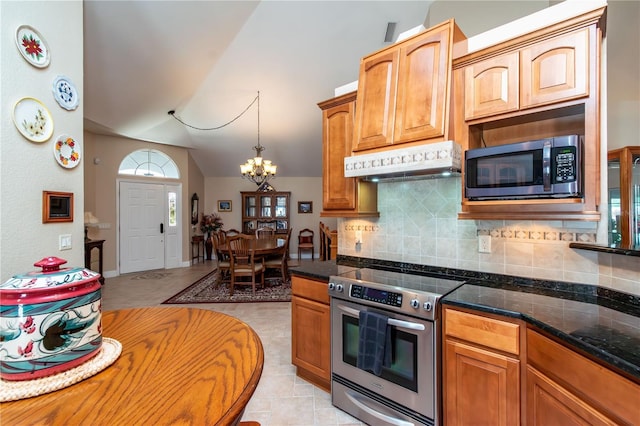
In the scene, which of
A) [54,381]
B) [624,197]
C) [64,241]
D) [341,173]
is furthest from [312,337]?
[624,197]

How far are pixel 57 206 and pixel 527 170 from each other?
3.10 m

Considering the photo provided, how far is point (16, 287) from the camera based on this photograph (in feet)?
2.29

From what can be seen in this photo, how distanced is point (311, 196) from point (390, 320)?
6.98 meters

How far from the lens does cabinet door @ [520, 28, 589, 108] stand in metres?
1.46

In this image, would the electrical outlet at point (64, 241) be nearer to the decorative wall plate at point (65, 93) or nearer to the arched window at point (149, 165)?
the decorative wall plate at point (65, 93)

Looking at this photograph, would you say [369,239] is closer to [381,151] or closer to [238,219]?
[381,151]

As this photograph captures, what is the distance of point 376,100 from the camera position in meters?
2.10

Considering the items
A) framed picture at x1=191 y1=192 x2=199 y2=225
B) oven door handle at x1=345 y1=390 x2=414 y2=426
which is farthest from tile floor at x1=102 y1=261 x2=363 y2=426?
framed picture at x1=191 y1=192 x2=199 y2=225

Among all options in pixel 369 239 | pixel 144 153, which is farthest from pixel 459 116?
pixel 144 153

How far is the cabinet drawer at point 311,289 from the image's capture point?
2125 mm

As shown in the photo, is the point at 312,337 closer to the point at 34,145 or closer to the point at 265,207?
the point at 34,145

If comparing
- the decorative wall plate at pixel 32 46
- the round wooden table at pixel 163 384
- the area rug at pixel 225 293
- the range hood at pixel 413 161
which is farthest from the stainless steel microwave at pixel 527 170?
the area rug at pixel 225 293

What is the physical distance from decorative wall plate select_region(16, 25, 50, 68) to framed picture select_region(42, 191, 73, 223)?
0.88 m

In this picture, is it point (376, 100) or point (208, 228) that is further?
point (208, 228)
